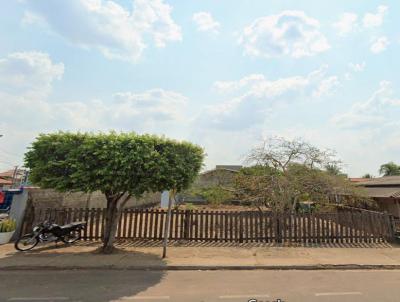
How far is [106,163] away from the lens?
26.7 feet

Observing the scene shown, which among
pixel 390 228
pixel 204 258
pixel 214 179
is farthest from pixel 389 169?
pixel 204 258

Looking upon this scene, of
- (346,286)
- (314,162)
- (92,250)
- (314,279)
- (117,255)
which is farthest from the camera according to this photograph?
(314,162)

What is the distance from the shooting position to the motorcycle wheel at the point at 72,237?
10.3 metres

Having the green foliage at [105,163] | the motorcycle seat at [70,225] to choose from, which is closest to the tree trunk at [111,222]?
the green foliage at [105,163]

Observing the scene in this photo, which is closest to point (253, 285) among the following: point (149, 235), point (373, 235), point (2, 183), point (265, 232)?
point (265, 232)

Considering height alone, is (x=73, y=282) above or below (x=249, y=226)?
below

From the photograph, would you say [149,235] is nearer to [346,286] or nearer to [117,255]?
[117,255]

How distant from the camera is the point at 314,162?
567 inches

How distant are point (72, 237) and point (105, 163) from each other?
4355mm

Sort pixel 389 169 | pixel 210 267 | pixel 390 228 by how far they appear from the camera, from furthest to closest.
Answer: pixel 389 169 → pixel 390 228 → pixel 210 267

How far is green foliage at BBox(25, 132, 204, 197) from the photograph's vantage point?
8.12m

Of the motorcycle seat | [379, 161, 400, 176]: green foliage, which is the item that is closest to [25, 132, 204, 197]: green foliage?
the motorcycle seat

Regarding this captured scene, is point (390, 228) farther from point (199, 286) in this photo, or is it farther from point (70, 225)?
point (70, 225)

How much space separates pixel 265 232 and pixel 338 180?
5.96 metres
